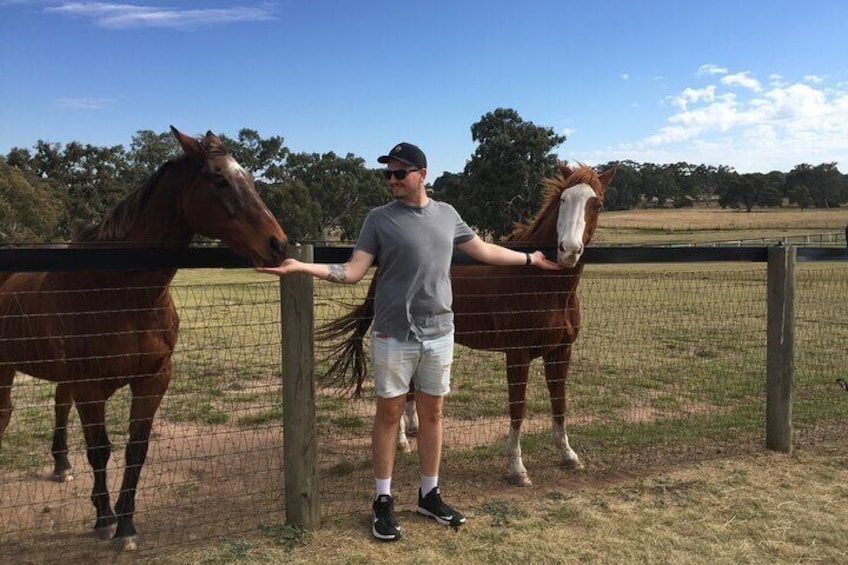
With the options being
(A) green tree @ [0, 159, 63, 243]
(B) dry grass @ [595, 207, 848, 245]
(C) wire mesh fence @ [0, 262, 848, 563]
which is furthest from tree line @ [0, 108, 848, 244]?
(C) wire mesh fence @ [0, 262, 848, 563]

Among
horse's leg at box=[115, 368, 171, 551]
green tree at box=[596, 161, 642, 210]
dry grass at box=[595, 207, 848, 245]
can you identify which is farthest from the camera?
green tree at box=[596, 161, 642, 210]

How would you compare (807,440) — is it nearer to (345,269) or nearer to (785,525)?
(785,525)

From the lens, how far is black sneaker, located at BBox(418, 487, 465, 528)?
3.54 m

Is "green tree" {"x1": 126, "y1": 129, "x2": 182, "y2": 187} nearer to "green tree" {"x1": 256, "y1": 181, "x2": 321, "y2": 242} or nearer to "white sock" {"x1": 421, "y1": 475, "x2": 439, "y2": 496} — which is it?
"green tree" {"x1": 256, "y1": 181, "x2": 321, "y2": 242}

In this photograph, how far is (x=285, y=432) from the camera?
3457mm

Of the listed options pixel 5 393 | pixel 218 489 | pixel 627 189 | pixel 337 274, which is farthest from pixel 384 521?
pixel 627 189

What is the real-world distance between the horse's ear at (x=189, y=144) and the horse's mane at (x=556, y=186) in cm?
276

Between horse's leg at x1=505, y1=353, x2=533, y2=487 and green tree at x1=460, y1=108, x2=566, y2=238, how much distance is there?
3691cm

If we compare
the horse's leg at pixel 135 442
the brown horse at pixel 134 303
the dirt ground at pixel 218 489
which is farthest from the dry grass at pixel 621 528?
the brown horse at pixel 134 303

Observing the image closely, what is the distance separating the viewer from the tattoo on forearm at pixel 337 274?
9.77 ft

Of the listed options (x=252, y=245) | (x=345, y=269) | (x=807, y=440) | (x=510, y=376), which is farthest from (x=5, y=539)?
(x=807, y=440)

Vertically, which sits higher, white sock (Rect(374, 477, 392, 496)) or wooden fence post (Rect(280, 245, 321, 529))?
wooden fence post (Rect(280, 245, 321, 529))

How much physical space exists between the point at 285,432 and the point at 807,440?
462cm

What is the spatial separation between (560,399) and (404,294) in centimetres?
233
